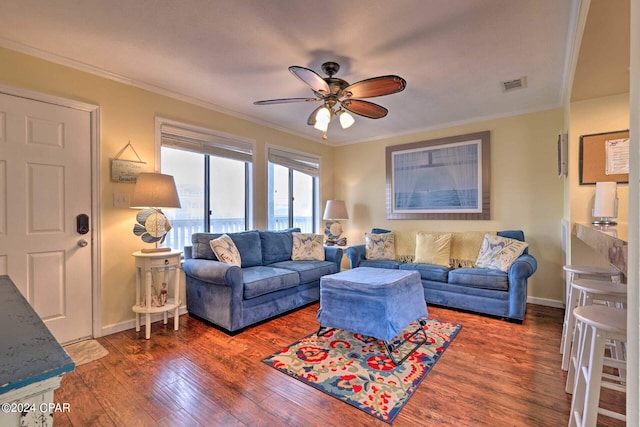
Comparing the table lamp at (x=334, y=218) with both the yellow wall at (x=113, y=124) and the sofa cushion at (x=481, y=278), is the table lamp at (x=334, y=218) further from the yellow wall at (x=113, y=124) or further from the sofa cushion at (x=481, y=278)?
the yellow wall at (x=113, y=124)

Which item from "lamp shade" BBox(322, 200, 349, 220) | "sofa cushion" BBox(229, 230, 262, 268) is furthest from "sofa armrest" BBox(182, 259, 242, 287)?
"lamp shade" BBox(322, 200, 349, 220)

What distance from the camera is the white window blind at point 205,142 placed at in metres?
3.30

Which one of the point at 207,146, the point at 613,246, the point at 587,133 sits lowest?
the point at 613,246

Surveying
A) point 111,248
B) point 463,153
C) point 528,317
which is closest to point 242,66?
point 111,248

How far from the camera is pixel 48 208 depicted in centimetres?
252

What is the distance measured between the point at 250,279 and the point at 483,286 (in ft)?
8.13

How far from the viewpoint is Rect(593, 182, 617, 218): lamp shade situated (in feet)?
6.65

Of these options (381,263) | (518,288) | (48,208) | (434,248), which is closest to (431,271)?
(434,248)

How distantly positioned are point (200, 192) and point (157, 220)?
933 millimetres

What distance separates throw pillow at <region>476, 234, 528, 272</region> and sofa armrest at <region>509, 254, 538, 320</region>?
0.62 ft

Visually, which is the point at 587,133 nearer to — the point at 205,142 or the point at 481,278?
the point at 481,278

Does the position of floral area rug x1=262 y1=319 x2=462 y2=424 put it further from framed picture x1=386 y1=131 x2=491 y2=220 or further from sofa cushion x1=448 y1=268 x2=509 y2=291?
framed picture x1=386 y1=131 x2=491 y2=220

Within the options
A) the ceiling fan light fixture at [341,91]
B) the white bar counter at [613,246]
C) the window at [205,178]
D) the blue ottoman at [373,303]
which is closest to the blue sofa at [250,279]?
the window at [205,178]

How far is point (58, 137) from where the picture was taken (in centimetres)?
257
